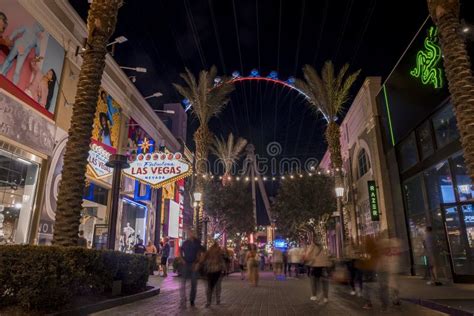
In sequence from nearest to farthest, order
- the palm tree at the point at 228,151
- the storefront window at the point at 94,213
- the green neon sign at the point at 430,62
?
1. the green neon sign at the point at 430,62
2. the storefront window at the point at 94,213
3. the palm tree at the point at 228,151

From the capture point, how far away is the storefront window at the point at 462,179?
1502 cm

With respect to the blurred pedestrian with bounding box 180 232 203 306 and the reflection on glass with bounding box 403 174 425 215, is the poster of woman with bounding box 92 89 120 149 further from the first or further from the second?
the reflection on glass with bounding box 403 174 425 215

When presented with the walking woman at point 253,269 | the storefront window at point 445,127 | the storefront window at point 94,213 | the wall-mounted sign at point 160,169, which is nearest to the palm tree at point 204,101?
the wall-mounted sign at point 160,169

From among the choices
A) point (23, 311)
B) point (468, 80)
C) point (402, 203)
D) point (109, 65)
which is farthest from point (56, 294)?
point (402, 203)

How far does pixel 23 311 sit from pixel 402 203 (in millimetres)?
19955

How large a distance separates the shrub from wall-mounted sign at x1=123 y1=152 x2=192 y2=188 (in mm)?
11440

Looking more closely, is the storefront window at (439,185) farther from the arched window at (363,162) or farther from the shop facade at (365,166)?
the arched window at (363,162)

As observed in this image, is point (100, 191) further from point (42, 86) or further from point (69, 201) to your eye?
point (69, 201)

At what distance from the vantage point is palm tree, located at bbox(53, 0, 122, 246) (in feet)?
29.0

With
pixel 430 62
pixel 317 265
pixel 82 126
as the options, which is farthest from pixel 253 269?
pixel 430 62

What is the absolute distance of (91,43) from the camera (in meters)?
10.8

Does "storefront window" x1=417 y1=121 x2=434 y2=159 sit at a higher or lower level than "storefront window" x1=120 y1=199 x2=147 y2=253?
higher

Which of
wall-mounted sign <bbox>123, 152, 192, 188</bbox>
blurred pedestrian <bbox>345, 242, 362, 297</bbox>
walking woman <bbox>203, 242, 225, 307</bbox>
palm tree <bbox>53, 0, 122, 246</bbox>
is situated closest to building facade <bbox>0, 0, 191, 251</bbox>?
wall-mounted sign <bbox>123, 152, 192, 188</bbox>

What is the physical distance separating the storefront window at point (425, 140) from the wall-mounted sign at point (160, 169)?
38.3 ft
